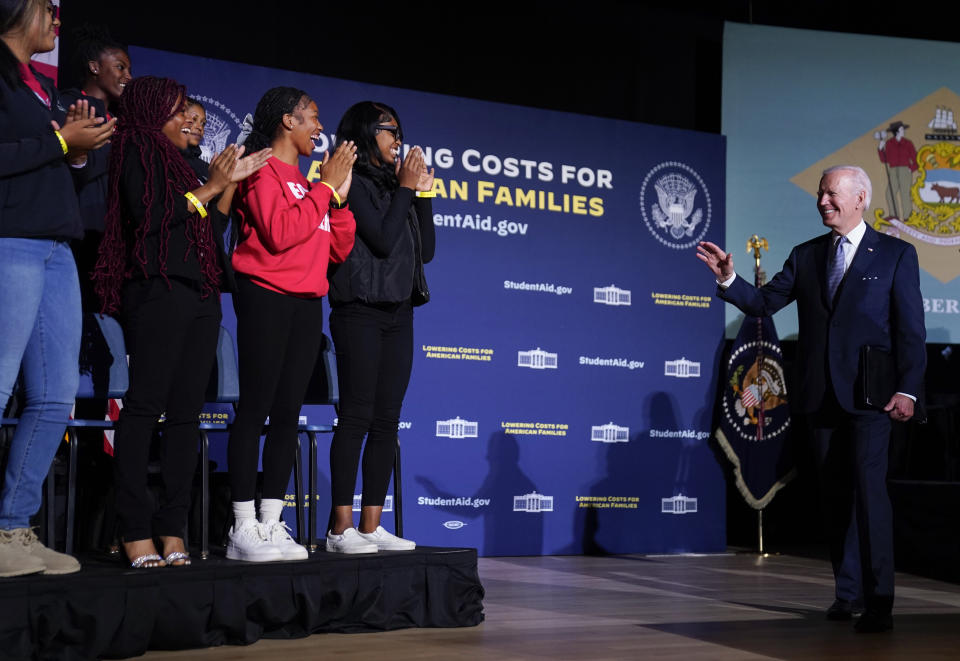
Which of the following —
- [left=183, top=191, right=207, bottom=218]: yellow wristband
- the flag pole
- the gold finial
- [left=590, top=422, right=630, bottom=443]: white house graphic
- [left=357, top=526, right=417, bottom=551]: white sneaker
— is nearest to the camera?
[left=183, top=191, right=207, bottom=218]: yellow wristband

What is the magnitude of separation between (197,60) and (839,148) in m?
3.95

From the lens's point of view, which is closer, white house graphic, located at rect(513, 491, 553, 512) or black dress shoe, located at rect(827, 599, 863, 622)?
black dress shoe, located at rect(827, 599, 863, 622)

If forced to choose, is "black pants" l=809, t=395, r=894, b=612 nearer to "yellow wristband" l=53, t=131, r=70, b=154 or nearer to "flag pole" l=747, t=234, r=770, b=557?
"yellow wristband" l=53, t=131, r=70, b=154

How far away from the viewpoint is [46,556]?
Answer: 262cm

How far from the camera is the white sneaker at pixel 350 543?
3.30 m

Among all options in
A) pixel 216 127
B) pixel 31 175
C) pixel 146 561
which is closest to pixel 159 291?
pixel 31 175

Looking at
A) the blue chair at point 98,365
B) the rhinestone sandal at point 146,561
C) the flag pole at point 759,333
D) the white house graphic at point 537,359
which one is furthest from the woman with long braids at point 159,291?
the flag pole at point 759,333

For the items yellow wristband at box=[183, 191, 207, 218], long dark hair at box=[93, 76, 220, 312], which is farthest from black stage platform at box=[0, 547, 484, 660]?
yellow wristband at box=[183, 191, 207, 218]

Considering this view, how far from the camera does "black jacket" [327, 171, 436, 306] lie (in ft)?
10.9

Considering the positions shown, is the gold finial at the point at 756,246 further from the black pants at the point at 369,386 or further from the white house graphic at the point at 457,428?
the black pants at the point at 369,386

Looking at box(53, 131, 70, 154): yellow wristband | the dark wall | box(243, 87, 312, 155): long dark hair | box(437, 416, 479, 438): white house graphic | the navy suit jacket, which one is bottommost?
box(437, 416, 479, 438): white house graphic

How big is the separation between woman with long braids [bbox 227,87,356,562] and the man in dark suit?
1320 mm

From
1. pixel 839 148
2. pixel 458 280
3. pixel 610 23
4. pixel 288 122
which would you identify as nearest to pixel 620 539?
pixel 458 280

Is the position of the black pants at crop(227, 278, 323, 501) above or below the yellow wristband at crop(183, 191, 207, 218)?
below
